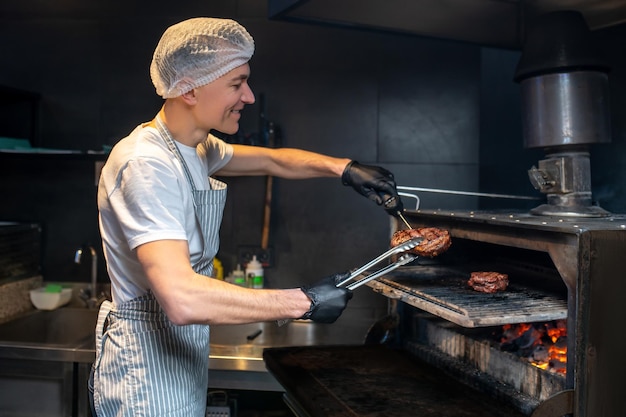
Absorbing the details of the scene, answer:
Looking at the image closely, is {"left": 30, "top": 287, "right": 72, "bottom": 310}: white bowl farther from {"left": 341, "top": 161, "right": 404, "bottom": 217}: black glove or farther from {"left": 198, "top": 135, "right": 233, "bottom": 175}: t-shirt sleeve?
{"left": 341, "top": 161, "right": 404, "bottom": 217}: black glove

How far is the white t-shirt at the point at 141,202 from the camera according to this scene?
1.56 metres

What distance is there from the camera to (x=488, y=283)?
1906 millimetres

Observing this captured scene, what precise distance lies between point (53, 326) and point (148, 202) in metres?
2.34

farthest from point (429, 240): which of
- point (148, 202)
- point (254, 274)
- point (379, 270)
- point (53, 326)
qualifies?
point (53, 326)

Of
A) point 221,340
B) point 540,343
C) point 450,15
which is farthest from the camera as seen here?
point 221,340

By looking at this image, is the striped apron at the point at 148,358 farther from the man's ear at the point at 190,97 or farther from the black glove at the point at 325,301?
the black glove at the point at 325,301

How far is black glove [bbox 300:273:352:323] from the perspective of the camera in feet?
5.19

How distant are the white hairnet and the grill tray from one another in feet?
2.88

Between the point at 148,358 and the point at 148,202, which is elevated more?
the point at 148,202

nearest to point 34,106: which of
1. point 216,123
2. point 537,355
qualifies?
point 216,123

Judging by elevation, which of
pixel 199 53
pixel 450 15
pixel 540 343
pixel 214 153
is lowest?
pixel 540 343

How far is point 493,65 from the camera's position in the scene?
11.6 ft

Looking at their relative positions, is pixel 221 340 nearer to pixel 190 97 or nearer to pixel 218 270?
pixel 218 270

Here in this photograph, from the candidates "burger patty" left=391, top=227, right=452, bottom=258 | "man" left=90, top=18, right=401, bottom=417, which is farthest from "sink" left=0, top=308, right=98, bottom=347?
"burger patty" left=391, top=227, right=452, bottom=258
